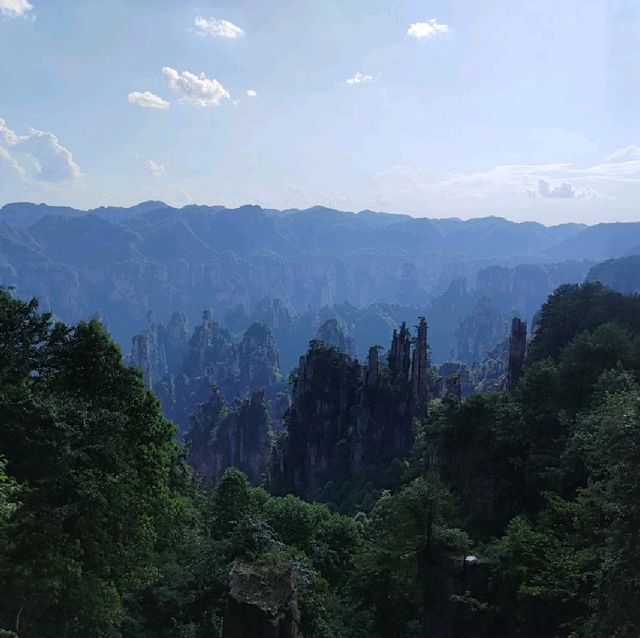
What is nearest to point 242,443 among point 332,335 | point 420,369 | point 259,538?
point 420,369

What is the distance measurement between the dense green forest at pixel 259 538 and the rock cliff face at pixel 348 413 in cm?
4379

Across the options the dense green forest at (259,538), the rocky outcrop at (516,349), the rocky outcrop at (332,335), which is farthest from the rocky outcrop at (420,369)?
the rocky outcrop at (332,335)

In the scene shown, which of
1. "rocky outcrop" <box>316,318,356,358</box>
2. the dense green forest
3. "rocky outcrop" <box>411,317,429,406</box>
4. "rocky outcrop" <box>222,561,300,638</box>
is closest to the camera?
"rocky outcrop" <box>222,561,300,638</box>

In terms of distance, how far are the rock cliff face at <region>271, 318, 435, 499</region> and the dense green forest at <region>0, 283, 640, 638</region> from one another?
144ft

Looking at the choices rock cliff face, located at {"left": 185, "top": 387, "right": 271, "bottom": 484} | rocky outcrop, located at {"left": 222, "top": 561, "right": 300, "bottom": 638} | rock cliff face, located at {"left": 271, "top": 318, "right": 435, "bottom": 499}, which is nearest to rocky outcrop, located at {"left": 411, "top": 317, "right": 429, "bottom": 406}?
rock cliff face, located at {"left": 271, "top": 318, "right": 435, "bottom": 499}

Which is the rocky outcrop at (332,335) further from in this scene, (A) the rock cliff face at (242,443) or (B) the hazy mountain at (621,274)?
(A) the rock cliff face at (242,443)

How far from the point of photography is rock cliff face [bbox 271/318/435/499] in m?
73.9

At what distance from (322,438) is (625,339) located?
51.2 metres

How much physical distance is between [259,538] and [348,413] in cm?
5889

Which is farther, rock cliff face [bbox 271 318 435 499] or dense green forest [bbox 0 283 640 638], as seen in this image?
rock cliff face [bbox 271 318 435 499]

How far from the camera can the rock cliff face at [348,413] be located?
73.9 meters

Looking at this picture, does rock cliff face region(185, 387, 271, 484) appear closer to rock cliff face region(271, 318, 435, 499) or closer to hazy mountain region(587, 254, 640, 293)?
rock cliff face region(271, 318, 435, 499)

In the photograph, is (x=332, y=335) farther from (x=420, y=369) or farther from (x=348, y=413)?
(x=420, y=369)

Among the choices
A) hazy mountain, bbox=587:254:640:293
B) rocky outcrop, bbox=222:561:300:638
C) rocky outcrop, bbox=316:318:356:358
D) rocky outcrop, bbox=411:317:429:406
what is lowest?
rocky outcrop, bbox=316:318:356:358
